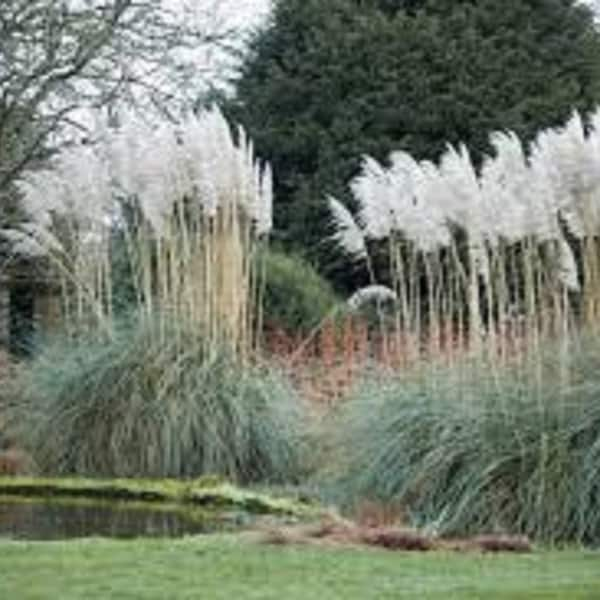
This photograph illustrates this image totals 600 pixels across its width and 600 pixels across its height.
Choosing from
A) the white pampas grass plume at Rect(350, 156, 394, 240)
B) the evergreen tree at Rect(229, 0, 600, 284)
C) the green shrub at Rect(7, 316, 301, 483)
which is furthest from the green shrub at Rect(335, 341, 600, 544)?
the evergreen tree at Rect(229, 0, 600, 284)

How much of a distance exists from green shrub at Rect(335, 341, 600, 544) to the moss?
22.7 inches

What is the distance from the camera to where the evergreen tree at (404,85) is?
69.5 ft

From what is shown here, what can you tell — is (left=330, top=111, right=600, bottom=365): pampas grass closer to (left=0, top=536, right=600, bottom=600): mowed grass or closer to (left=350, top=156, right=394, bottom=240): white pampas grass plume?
(left=350, top=156, right=394, bottom=240): white pampas grass plume

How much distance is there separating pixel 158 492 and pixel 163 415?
1.02 m

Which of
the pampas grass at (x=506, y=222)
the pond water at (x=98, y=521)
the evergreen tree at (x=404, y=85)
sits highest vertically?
the evergreen tree at (x=404, y=85)

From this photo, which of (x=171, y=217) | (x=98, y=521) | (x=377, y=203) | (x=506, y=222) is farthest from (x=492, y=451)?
(x=171, y=217)

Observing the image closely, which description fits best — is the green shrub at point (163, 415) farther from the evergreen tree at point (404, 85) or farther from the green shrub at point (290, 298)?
the evergreen tree at point (404, 85)

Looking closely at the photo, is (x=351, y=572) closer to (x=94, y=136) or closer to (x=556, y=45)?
(x=94, y=136)

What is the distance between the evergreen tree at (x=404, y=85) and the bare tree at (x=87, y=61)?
2928mm

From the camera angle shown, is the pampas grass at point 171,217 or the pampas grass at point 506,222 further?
the pampas grass at point 171,217

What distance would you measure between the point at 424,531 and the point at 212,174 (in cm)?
448

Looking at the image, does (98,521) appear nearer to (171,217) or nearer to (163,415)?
(163,415)

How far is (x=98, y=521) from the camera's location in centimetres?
1033

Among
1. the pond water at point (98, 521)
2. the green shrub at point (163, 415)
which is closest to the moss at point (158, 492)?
the pond water at point (98, 521)
